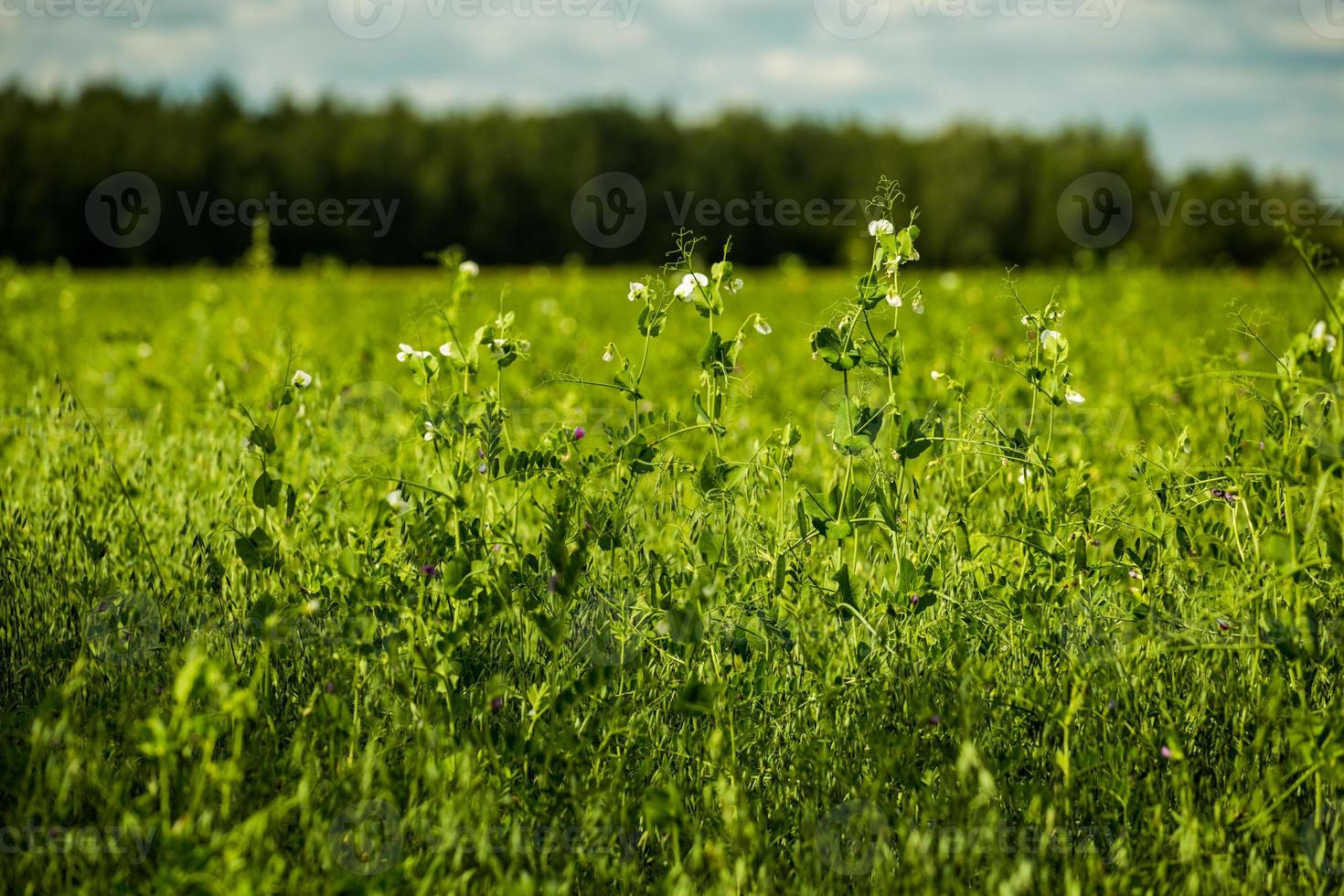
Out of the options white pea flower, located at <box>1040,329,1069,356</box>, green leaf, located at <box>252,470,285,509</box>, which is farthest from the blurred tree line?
green leaf, located at <box>252,470,285,509</box>

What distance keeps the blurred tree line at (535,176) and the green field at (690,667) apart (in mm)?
33586

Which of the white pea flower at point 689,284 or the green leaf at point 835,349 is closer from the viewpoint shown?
the white pea flower at point 689,284

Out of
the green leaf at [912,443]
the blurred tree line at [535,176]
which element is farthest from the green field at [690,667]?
the blurred tree line at [535,176]

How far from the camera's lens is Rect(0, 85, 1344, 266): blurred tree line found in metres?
38.3

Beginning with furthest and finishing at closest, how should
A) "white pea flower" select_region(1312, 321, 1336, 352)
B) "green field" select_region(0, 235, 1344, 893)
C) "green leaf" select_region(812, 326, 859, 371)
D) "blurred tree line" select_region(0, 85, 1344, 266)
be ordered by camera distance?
"blurred tree line" select_region(0, 85, 1344, 266) < "green leaf" select_region(812, 326, 859, 371) < "white pea flower" select_region(1312, 321, 1336, 352) < "green field" select_region(0, 235, 1344, 893)

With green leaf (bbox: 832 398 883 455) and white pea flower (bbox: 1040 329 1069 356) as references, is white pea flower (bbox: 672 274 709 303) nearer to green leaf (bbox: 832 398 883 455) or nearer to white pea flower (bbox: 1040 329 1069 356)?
green leaf (bbox: 832 398 883 455)

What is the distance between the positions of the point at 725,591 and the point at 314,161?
153ft

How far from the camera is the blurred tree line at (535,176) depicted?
38281 mm

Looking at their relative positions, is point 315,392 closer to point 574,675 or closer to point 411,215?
point 574,675

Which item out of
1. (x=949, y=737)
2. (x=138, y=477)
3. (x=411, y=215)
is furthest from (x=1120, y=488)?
(x=411, y=215)

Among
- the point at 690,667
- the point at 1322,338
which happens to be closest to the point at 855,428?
the point at 690,667

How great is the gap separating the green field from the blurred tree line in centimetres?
3359

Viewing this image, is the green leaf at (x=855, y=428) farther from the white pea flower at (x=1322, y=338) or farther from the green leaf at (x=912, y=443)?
the white pea flower at (x=1322, y=338)

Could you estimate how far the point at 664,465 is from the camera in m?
2.39
